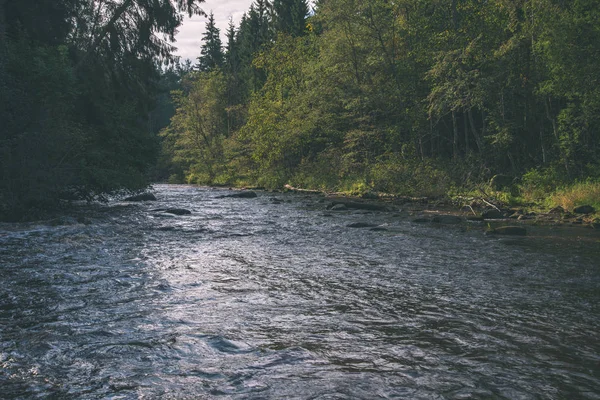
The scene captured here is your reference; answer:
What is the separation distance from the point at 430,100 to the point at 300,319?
2207 cm

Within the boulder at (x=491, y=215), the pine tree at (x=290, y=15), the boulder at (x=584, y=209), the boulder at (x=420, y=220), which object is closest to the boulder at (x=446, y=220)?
the boulder at (x=420, y=220)

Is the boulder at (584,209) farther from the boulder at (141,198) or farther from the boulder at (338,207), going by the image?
the boulder at (141,198)

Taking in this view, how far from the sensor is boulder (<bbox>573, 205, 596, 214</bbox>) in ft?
54.8

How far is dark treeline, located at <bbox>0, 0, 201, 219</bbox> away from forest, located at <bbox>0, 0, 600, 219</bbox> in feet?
0.19

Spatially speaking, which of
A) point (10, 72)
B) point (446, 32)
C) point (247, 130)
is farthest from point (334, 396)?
point (247, 130)

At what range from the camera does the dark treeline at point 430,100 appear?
66.4ft

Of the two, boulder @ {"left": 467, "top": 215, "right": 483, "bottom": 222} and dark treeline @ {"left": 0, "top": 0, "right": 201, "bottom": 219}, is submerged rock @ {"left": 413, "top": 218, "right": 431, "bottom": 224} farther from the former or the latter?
dark treeline @ {"left": 0, "top": 0, "right": 201, "bottom": 219}

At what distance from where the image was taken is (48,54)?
1886cm

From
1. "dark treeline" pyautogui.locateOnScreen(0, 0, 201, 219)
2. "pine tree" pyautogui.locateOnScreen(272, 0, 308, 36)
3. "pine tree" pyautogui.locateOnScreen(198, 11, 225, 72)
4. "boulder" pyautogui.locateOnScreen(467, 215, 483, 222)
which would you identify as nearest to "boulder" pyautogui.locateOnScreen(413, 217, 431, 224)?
"boulder" pyautogui.locateOnScreen(467, 215, 483, 222)

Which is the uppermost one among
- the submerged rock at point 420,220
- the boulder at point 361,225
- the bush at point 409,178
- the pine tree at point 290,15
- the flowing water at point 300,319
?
the pine tree at point 290,15

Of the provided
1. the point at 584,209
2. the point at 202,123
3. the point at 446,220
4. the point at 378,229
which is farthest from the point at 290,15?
the point at 378,229

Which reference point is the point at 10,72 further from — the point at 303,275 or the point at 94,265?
the point at 303,275

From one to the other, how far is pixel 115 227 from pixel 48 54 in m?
7.96

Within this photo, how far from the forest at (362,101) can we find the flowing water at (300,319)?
758 cm
